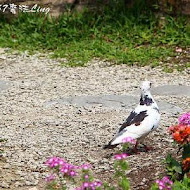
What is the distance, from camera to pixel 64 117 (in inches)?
259

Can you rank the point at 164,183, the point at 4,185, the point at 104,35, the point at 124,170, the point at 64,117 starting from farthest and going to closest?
the point at 104,35, the point at 64,117, the point at 4,185, the point at 124,170, the point at 164,183

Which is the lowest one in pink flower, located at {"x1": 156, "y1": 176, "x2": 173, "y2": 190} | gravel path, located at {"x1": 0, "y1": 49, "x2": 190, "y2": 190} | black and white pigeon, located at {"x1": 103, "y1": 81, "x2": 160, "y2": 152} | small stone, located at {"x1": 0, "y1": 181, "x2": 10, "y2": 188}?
gravel path, located at {"x1": 0, "y1": 49, "x2": 190, "y2": 190}

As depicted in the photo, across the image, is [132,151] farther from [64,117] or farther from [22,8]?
[22,8]

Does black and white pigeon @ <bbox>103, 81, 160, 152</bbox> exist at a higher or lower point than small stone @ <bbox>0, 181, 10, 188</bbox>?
higher

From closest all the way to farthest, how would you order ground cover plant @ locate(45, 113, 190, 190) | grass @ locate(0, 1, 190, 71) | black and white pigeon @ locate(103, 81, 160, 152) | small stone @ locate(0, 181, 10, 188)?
ground cover plant @ locate(45, 113, 190, 190) < small stone @ locate(0, 181, 10, 188) < black and white pigeon @ locate(103, 81, 160, 152) < grass @ locate(0, 1, 190, 71)

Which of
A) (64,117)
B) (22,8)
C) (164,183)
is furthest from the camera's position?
(22,8)

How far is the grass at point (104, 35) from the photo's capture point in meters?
9.35

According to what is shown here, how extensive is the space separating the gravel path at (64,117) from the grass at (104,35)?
37 cm

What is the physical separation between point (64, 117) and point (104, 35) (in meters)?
3.89

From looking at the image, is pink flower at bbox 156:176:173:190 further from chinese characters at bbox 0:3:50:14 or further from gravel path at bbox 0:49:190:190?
chinese characters at bbox 0:3:50:14

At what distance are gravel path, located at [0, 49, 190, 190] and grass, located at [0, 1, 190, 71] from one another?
0.37 m

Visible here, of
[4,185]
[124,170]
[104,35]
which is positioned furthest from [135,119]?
[104,35]

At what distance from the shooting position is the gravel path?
201 inches

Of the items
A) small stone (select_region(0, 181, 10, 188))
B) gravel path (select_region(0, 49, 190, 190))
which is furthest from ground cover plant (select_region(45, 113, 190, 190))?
small stone (select_region(0, 181, 10, 188))
